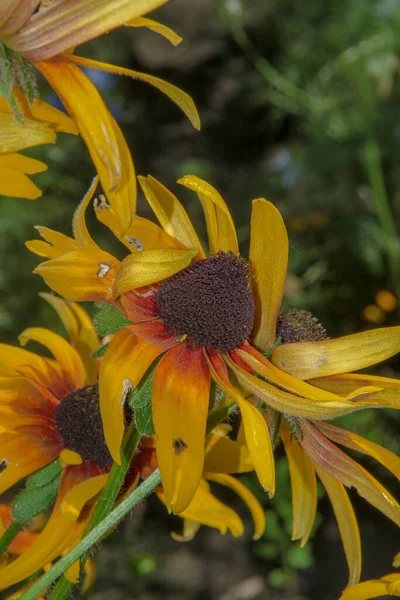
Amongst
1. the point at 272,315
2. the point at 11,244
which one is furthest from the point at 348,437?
the point at 11,244

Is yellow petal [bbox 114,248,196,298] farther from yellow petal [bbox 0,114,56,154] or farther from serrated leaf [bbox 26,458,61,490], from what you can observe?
serrated leaf [bbox 26,458,61,490]

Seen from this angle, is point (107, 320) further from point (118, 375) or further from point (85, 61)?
point (85, 61)

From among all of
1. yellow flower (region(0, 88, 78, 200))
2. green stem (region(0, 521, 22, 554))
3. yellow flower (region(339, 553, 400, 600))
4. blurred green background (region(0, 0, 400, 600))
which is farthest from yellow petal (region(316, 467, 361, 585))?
blurred green background (region(0, 0, 400, 600))

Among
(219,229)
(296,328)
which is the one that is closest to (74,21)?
(219,229)

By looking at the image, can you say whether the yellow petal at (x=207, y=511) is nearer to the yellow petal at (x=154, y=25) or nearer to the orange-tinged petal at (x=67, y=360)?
the orange-tinged petal at (x=67, y=360)

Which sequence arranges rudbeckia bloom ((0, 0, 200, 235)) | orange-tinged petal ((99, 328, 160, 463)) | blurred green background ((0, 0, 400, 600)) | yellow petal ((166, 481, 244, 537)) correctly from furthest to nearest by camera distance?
blurred green background ((0, 0, 400, 600)), yellow petal ((166, 481, 244, 537)), orange-tinged petal ((99, 328, 160, 463)), rudbeckia bloom ((0, 0, 200, 235))

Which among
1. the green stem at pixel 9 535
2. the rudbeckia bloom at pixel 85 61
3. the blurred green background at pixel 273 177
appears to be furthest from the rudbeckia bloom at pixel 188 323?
the blurred green background at pixel 273 177
